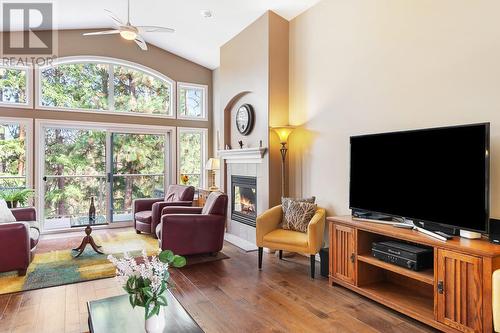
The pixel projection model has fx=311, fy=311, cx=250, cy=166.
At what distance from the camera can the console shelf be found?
2.50m

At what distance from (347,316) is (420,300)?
69 centimetres

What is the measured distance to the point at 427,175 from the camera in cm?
269

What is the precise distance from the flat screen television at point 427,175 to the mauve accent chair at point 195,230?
1787mm

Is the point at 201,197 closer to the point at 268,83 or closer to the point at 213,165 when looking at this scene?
the point at 213,165

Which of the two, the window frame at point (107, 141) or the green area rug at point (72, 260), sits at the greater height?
the window frame at point (107, 141)

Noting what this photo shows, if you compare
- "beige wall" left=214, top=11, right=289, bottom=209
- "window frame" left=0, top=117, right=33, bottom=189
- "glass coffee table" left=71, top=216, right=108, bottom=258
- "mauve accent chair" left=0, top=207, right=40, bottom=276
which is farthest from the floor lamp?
"window frame" left=0, top=117, right=33, bottom=189

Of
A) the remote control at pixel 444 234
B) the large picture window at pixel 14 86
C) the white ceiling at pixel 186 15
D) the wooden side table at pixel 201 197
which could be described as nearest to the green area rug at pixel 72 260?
the wooden side table at pixel 201 197

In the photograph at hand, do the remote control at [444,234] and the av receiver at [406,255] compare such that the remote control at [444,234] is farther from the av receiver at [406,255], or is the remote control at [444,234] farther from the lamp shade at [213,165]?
the lamp shade at [213,165]

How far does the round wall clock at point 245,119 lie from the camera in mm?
5078

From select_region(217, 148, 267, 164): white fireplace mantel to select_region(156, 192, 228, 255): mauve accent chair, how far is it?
0.93 m

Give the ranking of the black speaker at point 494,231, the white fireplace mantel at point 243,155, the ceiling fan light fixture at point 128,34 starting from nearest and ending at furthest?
the black speaker at point 494,231 < the ceiling fan light fixture at point 128,34 < the white fireplace mantel at point 243,155

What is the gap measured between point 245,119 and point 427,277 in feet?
11.7

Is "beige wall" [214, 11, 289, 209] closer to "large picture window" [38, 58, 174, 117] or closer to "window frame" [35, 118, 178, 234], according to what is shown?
"window frame" [35, 118, 178, 234]

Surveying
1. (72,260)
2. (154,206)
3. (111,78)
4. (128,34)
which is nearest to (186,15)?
(128,34)
